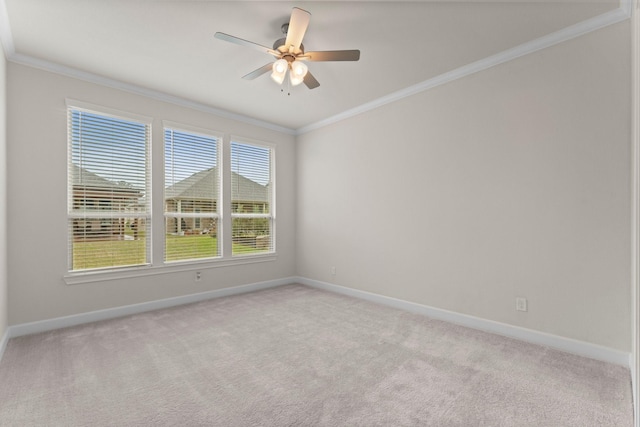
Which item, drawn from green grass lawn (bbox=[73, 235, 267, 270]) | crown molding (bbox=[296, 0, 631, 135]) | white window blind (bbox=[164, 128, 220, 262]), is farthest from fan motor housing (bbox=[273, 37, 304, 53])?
green grass lawn (bbox=[73, 235, 267, 270])

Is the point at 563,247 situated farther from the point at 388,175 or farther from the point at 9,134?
the point at 9,134

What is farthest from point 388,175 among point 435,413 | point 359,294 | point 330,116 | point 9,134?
point 9,134

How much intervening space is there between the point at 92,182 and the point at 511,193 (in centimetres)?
455

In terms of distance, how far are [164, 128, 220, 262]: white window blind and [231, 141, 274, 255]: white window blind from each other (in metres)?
0.32

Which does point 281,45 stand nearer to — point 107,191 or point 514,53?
point 514,53

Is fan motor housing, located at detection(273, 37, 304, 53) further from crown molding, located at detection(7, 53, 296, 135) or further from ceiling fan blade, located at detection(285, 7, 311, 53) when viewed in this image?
crown molding, located at detection(7, 53, 296, 135)

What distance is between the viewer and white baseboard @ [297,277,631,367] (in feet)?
7.96

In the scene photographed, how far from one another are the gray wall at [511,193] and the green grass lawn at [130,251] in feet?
7.27

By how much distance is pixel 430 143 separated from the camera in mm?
3590

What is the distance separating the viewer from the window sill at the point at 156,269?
11.0 feet

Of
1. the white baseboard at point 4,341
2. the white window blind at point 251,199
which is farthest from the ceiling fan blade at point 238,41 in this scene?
the white baseboard at point 4,341

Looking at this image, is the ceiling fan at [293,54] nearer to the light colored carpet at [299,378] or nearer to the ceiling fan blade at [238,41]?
the ceiling fan blade at [238,41]

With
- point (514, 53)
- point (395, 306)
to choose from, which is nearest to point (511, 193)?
point (514, 53)

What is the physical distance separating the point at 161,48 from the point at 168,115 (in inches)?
50.7
